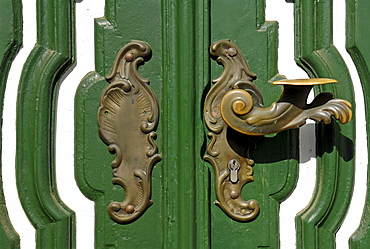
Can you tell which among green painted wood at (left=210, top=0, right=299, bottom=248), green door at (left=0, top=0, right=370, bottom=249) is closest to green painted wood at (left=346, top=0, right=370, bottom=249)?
green door at (left=0, top=0, right=370, bottom=249)

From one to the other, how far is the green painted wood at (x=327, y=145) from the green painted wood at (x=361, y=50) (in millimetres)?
33

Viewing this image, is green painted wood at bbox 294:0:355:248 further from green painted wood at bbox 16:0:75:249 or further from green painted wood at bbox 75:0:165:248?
green painted wood at bbox 16:0:75:249

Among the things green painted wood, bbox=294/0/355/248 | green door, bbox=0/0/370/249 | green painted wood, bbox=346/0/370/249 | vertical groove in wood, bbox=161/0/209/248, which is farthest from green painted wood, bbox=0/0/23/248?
green painted wood, bbox=346/0/370/249

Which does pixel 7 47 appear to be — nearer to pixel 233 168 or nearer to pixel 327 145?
pixel 233 168

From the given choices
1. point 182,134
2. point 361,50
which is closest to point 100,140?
point 182,134

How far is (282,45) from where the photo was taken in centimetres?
118

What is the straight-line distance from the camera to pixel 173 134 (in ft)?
3.85

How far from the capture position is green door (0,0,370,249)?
1163 millimetres

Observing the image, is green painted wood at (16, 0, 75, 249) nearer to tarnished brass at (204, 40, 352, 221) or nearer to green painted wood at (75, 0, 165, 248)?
green painted wood at (75, 0, 165, 248)

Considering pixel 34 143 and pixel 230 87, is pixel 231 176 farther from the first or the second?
pixel 34 143

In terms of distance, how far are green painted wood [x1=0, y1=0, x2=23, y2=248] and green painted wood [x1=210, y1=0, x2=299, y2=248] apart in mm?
438

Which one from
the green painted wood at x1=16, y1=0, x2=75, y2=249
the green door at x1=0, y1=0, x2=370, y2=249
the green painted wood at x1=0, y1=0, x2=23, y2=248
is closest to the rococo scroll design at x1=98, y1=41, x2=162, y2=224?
the green door at x1=0, y1=0, x2=370, y2=249

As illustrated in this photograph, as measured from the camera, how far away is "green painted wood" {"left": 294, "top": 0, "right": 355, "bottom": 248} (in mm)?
1155

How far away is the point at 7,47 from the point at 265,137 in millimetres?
608
